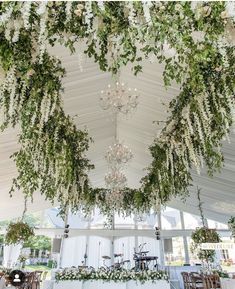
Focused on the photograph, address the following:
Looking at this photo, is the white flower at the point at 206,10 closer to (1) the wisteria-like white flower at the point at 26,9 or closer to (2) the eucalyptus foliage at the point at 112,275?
(1) the wisteria-like white flower at the point at 26,9

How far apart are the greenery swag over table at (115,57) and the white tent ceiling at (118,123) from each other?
0.61 metres

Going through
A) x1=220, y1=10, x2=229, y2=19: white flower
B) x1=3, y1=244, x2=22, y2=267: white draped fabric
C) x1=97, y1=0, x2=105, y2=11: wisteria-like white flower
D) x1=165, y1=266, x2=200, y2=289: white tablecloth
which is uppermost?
x1=97, y1=0, x2=105, y2=11: wisteria-like white flower

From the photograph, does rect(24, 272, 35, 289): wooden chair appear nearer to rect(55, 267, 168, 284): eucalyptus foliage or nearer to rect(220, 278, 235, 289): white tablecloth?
rect(55, 267, 168, 284): eucalyptus foliage

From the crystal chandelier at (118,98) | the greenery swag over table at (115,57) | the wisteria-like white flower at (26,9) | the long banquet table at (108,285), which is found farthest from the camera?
the long banquet table at (108,285)

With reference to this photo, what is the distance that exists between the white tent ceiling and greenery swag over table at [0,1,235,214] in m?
0.61

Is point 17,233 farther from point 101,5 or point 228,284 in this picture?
point 101,5

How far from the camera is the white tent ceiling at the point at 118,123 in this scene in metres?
3.95

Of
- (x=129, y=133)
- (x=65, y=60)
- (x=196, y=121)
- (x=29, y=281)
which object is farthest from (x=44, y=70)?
(x=29, y=281)

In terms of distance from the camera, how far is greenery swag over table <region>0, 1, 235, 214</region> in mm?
1818

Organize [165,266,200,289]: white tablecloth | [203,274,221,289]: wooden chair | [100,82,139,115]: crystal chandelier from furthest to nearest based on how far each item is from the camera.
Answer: [165,266,200,289]: white tablecloth, [203,274,221,289]: wooden chair, [100,82,139,115]: crystal chandelier

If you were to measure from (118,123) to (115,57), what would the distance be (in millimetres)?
3997

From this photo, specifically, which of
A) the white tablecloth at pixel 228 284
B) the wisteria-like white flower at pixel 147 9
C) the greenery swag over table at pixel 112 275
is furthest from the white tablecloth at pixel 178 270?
the wisteria-like white flower at pixel 147 9

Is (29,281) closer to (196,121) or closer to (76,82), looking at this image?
(76,82)

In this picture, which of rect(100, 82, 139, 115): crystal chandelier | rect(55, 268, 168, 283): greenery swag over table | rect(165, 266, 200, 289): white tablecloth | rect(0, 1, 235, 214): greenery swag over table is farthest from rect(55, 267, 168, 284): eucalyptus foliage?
rect(100, 82, 139, 115): crystal chandelier
